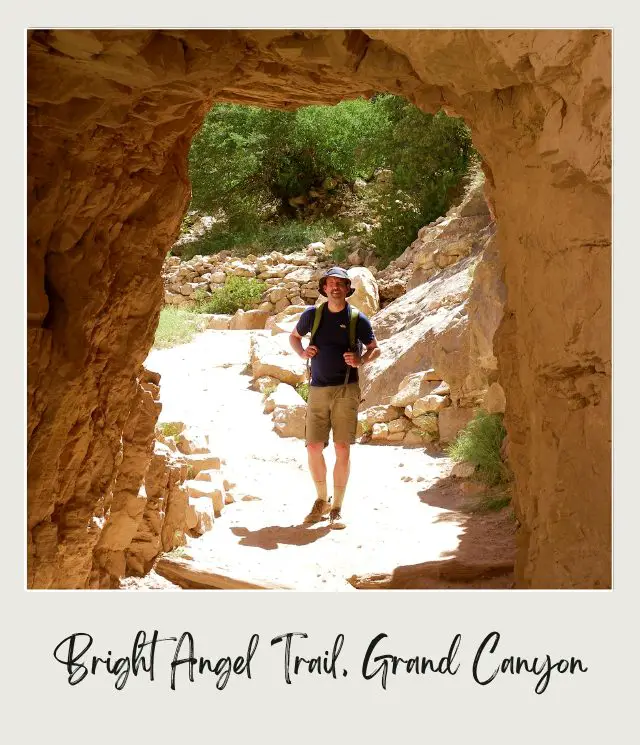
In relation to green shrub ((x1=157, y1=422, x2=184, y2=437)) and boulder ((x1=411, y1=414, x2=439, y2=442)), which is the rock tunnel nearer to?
green shrub ((x1=157, y1=422, x2=184, y2=437))

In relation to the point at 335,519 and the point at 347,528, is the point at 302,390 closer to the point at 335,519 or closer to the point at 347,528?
the point at 335,519

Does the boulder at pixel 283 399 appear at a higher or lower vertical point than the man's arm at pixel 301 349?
lower

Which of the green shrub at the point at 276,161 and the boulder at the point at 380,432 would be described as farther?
the green shrub at the point at 276,161

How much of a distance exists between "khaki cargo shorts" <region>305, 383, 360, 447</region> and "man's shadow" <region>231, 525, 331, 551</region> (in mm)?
679

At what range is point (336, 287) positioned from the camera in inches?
231

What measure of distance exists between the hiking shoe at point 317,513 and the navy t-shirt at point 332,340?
0.96 metres

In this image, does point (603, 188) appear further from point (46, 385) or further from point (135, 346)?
point (135, 346)

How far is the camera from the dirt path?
16.9 feet

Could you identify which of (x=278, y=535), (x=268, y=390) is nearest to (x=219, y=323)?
(x=268, y=390)

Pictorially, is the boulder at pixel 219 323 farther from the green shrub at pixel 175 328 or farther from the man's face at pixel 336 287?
the man's face at pixel 336 287

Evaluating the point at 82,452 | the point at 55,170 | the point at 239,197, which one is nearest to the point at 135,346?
the point at 82,452

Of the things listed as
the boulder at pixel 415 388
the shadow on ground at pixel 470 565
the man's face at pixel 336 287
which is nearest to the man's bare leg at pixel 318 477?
the shadow on ground at pixel 470 565

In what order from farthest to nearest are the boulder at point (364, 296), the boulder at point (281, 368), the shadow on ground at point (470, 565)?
the boulder at point (364, 296), the boulder at point (281, 368), the shadow on ground at point (470, 565)

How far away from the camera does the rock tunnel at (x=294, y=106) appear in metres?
2.96
